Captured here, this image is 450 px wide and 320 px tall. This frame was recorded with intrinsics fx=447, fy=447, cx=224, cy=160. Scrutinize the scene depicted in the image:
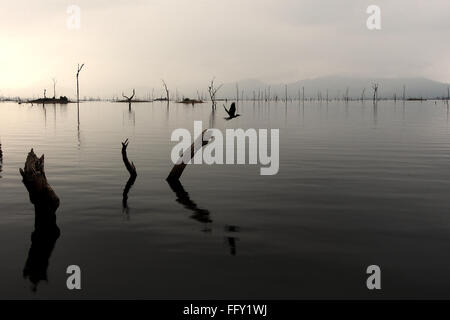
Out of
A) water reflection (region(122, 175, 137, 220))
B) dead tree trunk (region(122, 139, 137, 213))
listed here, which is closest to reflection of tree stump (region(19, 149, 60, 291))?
water reflection (region(122, 175, 137, 220))

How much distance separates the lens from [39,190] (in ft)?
41.2

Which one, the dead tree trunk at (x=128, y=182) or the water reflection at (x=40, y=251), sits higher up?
the dead tree trunk at (x=128, y=182)

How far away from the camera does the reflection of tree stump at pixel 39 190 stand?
1208cm

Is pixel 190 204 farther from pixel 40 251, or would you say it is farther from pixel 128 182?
pixel 40 251

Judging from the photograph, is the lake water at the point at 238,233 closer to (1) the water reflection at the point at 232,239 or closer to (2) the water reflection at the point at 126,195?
(1) the water reflection at the point at 232,239

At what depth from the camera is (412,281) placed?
29.2ft

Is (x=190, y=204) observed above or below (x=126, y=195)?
below

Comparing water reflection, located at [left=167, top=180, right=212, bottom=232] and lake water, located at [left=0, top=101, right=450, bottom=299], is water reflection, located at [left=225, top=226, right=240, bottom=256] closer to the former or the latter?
lake water, located at [left=0, top=101, right=450, bottom=299]

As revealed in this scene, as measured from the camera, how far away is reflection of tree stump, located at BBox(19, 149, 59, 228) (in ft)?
39.6

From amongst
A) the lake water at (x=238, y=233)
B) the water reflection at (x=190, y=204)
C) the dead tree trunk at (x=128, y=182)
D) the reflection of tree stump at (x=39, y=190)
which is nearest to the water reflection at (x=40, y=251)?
the lake water at (x=238, y=233)

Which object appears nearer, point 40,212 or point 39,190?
point 39,190

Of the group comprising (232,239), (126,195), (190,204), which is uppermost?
(126,195)

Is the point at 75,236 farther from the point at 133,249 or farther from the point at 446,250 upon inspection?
the point at 446,250

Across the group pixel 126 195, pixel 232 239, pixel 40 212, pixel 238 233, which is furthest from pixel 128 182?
pixel 232 239
